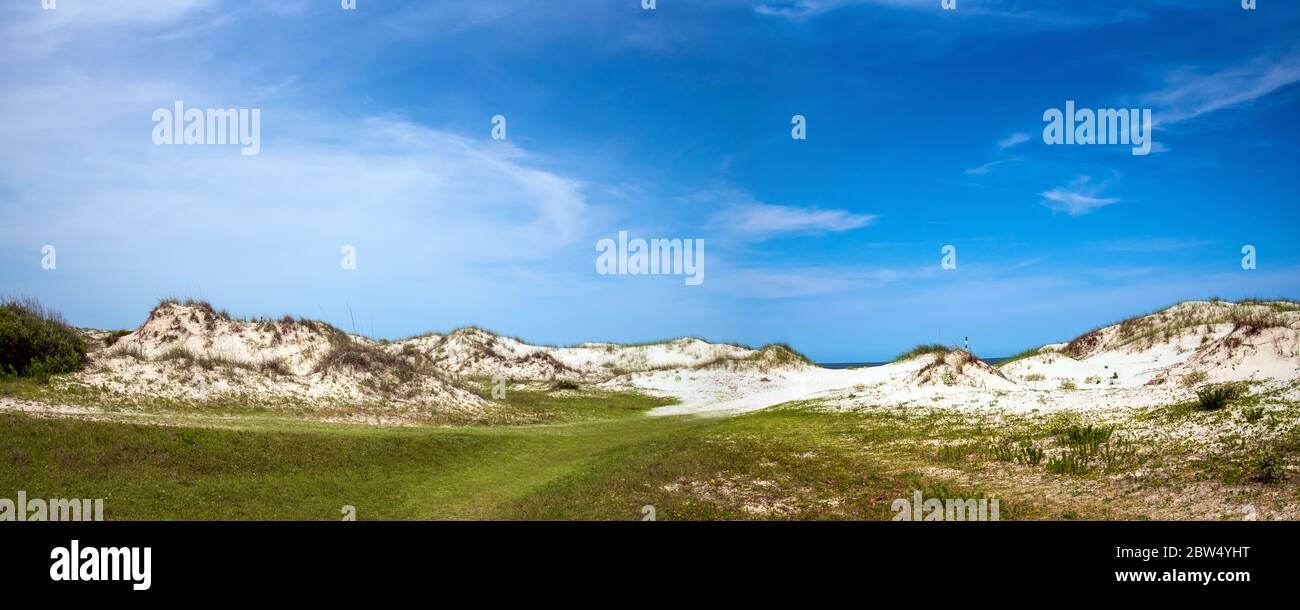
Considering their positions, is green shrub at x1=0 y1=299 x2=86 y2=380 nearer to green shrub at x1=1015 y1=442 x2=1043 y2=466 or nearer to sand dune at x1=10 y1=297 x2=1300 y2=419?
sand dune at x1=10 y1=297 x2=1300 y2=419

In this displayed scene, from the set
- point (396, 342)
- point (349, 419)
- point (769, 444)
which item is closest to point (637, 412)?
point (349, 419)

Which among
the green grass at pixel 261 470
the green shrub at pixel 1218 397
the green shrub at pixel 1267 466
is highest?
the green shrub at pixel 1218 397

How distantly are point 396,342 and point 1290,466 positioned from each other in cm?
10806

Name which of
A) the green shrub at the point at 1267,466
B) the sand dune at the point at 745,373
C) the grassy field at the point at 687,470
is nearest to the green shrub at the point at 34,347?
the sand dune at the point at 745,373

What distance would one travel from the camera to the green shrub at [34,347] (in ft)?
130

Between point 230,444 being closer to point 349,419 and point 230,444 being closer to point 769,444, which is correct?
point 349,419

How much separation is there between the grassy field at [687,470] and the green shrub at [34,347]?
458 inches

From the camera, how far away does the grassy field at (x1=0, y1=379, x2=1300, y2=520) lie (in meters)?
19.8

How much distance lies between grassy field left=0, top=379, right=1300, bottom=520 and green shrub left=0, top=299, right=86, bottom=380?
11.6 metres

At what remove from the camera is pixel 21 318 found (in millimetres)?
41594

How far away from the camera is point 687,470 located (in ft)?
87.5

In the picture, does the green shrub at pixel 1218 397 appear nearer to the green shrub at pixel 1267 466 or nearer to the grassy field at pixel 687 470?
the grassy field at pixel 687 470

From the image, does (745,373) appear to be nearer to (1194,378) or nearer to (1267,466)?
(1194,378)
